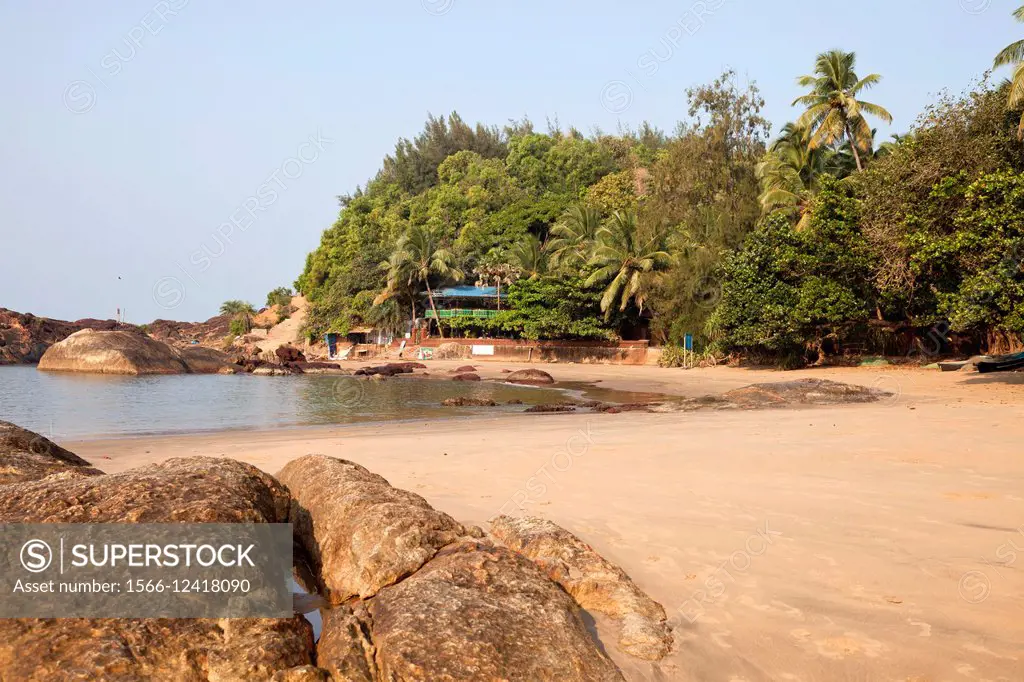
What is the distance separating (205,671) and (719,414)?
1438 centimetres

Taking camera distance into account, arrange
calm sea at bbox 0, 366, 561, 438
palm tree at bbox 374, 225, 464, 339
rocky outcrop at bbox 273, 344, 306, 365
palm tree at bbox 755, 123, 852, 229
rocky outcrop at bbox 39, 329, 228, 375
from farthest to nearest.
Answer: palm tree at bbox 374, 225, 464, 339, rocky outcrop at bbox 273, 344, 306, 365, rocky outcrop at bbox 39, 329, 228, 375, palm tree at bbox 755, 123, 852, 229, calm sea at bbox 0, 366, 561, 438

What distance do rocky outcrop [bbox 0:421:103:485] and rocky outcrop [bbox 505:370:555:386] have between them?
2596cm

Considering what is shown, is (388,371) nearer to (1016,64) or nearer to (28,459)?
(1016,64)

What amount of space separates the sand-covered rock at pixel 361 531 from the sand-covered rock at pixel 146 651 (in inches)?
28.3

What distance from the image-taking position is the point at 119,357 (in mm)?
40719

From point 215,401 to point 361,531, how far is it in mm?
23504

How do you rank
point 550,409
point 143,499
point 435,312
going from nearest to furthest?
1. point 143,499
2. point 550,409
3. point 435,312

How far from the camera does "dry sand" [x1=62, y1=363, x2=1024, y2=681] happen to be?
12.5ft

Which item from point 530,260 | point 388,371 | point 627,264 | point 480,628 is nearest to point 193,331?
point 530,260

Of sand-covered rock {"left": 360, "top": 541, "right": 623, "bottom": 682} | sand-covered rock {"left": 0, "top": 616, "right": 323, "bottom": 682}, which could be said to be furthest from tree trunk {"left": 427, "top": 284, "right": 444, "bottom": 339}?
sand-covered rock {"left": 0, "top": 616, "right": 323, "bottom": 682}

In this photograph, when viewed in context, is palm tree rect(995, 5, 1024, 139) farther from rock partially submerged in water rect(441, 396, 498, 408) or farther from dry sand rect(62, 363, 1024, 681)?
rock partially submerged in water rect(441, 396, 498, 408)

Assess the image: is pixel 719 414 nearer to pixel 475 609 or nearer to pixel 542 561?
pixel 542 561

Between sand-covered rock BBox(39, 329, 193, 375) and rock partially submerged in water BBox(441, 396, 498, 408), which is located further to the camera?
sand-covered rock BBox(39, 329, 193, 375)

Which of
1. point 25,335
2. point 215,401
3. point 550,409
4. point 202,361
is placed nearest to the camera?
point 550,409
